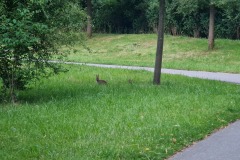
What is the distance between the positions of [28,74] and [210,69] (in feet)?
39.8

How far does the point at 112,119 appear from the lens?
927 cm

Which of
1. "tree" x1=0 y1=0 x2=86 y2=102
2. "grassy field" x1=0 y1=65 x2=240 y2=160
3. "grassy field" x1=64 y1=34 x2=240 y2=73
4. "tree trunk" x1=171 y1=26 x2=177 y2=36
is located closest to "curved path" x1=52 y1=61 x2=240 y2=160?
"grassy field" x1=0 y1=65 x2=240 y2=160

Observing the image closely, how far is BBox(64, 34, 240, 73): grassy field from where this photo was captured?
2584 cm

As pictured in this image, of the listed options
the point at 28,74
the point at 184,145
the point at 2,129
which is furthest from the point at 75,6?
the point at 184,145

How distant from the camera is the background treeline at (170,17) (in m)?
30.8

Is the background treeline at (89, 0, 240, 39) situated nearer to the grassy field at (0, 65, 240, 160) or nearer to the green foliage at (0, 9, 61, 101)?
Result: the grassy field at (0, 65, 240, 160)

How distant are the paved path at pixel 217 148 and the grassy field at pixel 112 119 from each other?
19 cm

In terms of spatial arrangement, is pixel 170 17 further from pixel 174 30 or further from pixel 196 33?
pixel 196 33

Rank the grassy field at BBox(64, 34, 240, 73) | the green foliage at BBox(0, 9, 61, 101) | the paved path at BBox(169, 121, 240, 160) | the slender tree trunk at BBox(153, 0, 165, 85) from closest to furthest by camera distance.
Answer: the paved path at BBox(169, 121, 240, 160) < the green foliage at BBox(0, 9, 61, 101) < the slender tree trunk at BBox(153, 0, 165, 85) < the grassy field at BBox(64, 34, 240, 73)

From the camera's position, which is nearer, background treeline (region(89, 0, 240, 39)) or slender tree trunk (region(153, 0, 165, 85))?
slender tree trunk (region(153, 0, 165, 85))

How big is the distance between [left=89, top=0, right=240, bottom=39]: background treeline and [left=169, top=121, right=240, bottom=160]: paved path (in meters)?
19.2

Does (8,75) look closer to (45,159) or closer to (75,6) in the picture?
(75,6)

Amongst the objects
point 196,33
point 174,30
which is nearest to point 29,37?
point 196,33

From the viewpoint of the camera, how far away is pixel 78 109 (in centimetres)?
1048
